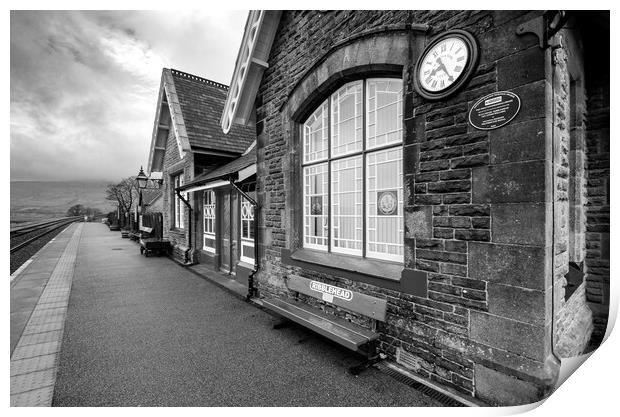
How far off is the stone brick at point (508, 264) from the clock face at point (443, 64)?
1686 millimetres

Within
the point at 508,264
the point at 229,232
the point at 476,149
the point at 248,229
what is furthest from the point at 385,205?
the point at 229,232

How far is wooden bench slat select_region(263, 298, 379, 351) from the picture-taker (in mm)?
3414

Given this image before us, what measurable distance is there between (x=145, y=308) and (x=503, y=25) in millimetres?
6955

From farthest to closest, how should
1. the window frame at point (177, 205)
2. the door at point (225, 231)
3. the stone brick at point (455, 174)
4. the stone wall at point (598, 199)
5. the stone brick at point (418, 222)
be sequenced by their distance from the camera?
the window frame at point (177, 205) → the door at point (225, 231) → the stone wall at point (598, 199) → the stone brick at point (418, 222) → the stone brick at point (455, 174)

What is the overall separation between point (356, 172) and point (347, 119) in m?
0.84

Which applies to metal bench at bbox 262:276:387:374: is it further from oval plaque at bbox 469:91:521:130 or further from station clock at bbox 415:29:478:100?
station clock at bbox 415:29:478:100

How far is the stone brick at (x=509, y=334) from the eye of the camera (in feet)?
8.04

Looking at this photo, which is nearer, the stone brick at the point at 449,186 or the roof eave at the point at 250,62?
the stone brick at the point at 449,186

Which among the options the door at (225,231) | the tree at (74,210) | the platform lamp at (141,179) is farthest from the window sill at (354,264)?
the platform lamp at (141,179)

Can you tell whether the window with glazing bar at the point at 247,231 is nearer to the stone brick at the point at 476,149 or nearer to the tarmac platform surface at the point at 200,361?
the tarmac platform surface at the point at 200,361

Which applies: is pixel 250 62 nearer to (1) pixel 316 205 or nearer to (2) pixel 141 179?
(1) pixel 316 205

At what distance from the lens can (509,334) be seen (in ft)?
8.55

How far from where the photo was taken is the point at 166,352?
3916 millimetres

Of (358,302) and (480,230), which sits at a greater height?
(480,230)
